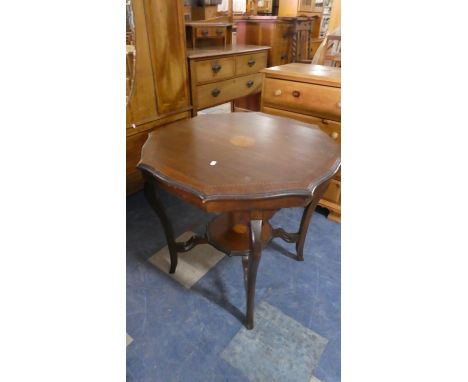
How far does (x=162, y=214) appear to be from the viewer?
129 centimetres

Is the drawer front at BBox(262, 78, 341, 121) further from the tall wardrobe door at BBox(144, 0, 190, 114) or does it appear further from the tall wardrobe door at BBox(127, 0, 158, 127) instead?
the tall wardrobe door at BBox(127, 0, 158, 127)

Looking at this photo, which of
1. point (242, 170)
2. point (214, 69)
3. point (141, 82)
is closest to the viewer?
point (242, 170)

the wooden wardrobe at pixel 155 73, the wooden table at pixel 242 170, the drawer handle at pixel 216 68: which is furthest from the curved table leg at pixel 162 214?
the drawer handle at pixel 216 68

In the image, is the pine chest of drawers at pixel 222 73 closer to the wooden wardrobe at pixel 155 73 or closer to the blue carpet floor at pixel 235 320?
the wooden wardrobe at pixel 155 73

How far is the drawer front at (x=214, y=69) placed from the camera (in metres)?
2.13

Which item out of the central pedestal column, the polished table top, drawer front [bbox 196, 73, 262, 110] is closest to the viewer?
the polished table top

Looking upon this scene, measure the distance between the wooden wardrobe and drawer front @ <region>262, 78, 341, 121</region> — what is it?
620 mm

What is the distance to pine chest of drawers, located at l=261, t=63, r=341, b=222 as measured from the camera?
1630 millimetres

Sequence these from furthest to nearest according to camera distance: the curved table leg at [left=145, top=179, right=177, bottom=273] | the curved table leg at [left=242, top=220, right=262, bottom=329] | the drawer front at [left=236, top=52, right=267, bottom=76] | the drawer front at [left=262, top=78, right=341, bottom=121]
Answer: the drawer front at [left=236, top=52, right=267, bottom=76] < the drawer front at [left=262, top=78, right=341, bottom=121] < the curved table leg at [left=145, top=179, right=177, bottom=273] < the curved table leg at [left=242, top=220, right=262, bottom=329]

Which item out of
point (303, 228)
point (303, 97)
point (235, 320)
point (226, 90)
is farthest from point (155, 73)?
point (235, 320)

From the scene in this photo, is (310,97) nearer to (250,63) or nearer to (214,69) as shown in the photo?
(214,69)

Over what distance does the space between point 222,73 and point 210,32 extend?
0.35m

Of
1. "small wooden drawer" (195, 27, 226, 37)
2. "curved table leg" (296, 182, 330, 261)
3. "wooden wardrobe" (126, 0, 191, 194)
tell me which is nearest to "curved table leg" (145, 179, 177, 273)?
"curved table leg" (296, 182, 330, 261)
